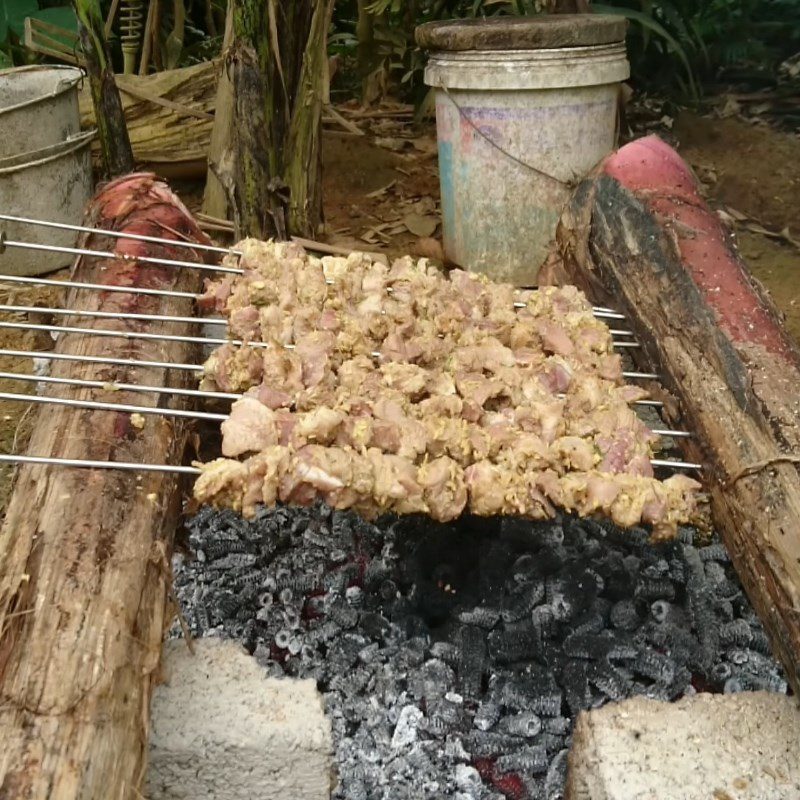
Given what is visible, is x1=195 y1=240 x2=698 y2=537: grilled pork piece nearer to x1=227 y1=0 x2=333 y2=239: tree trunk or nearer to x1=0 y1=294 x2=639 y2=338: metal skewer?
x1=0 y1=294 x2=639 y2=338: metal skewer

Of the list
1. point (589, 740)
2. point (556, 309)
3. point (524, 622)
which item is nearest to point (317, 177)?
point (556, 309)

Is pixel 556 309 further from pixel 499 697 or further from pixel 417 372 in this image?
pixel 499 697

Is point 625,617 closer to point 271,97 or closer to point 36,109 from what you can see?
point 271,97

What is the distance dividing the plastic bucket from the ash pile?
2.32 m

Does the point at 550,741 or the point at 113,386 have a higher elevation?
the point at 113,386

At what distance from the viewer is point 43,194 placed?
4.95m

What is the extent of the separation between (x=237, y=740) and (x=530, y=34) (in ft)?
11.3

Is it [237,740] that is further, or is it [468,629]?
[468,629]

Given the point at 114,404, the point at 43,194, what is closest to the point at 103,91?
the point at 43,194

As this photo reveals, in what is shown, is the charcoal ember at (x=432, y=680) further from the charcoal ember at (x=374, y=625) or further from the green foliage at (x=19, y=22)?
the green foliage at (x=19, y=22)

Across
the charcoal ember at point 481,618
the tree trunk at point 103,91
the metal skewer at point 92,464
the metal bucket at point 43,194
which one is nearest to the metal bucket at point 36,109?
the metal bucket at point 43,194

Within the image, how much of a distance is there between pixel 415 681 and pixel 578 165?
3159 mm

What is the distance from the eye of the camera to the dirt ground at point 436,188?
5.60 m

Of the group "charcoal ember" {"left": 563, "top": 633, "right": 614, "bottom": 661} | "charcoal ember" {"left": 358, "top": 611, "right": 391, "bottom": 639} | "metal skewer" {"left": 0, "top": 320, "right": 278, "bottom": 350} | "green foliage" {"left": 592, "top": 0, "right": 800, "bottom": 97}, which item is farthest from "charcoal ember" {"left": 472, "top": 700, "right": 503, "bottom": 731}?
"green foliage" {"left": 592, "top": 0, "right": 800, "bottom": 97}
